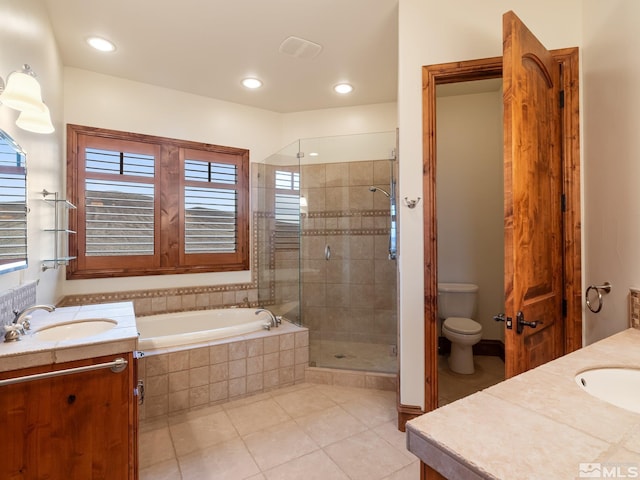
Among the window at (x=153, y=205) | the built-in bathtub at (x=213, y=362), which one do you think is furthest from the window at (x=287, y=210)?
the built-in bathtub at (x=213, y=362)

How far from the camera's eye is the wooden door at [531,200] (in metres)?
1.24

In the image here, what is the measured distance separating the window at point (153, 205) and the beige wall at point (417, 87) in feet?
6.57

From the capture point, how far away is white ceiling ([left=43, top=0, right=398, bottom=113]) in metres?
1.97

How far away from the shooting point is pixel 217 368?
7.64ft

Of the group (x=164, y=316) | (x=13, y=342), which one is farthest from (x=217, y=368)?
(x=13, y=342)

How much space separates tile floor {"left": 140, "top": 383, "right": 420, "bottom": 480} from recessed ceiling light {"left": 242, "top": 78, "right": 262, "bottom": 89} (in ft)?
9.00

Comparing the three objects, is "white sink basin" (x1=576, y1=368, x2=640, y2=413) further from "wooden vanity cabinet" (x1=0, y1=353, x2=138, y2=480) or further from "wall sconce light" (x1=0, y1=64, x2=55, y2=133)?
"wall sconce light" (x1=0, y1=64, x2=55, y2=133)

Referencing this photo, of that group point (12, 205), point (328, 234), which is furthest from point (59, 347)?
point (328, 234)

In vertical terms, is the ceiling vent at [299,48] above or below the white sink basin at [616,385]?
above

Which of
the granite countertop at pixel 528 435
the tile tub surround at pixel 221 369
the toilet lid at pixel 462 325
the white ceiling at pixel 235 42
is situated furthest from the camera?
the toilet lid at pixel 462 325

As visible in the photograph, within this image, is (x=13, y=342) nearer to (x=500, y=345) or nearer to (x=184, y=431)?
(x=184, y=431)

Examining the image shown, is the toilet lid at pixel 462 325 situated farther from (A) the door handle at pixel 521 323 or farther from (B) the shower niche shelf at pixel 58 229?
(B) the shower niche shelf at pixel 58 229

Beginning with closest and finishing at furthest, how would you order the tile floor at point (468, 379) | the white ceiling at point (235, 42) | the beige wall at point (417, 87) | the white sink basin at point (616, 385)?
the white sink basin at point (616, 385) → the beige wall at point (417, 87) → the white ceiling at point (235, 42) → the tile floor at point (468, 379)

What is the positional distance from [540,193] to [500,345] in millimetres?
2188
